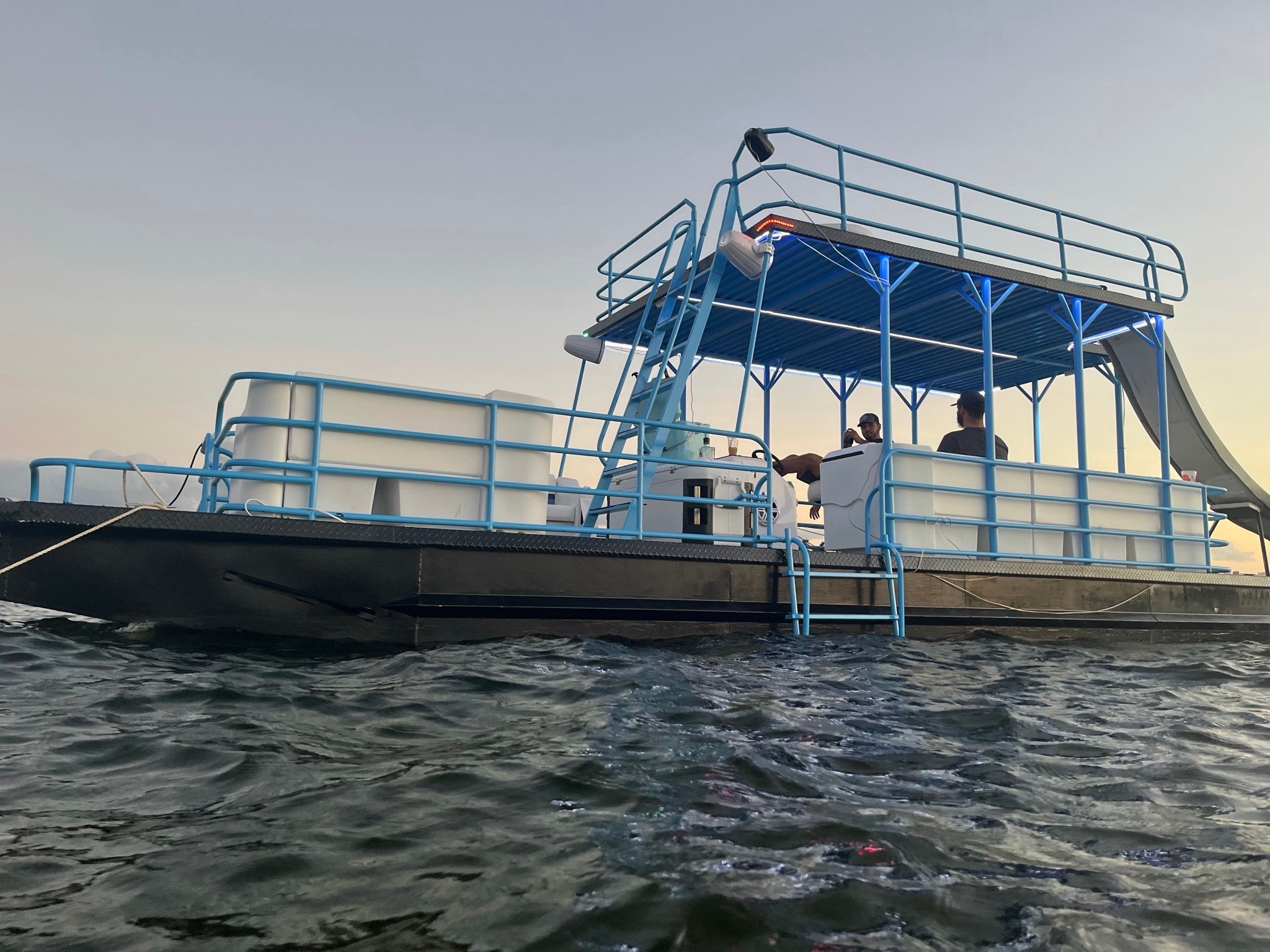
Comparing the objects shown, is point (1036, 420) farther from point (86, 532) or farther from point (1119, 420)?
point (86, 532)

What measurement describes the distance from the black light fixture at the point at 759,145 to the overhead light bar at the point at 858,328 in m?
1.44

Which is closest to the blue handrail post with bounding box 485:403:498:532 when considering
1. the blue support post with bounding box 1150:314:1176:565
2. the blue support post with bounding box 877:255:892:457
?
the blue support post with bounding box 877:255:892:457

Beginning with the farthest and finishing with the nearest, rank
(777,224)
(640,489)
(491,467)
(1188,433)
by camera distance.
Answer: (1188,433) → (777,224) → (640,489) → (491,467)

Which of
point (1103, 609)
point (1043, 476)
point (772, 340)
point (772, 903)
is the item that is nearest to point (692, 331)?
point (772, 340)

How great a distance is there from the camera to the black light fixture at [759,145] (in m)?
7.38

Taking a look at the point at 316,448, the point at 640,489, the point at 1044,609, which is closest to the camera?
the point at 316,448

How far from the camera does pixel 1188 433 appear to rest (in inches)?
432

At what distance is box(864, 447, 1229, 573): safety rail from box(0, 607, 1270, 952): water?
2815mm

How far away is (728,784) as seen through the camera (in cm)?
263

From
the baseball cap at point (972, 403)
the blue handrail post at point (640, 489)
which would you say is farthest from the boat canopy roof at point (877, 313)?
the blue handrail post at point (640, 489)

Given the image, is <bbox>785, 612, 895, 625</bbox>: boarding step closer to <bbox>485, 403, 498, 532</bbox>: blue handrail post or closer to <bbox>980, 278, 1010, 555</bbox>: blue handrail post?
<bbox>980, 278, 1010, 555</bbox>: blue handrail post

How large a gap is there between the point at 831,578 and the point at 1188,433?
734cm

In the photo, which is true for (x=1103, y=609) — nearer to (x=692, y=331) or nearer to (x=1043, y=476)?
(x=1043, y=476)

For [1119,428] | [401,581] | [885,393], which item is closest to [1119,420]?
[1119,428]
